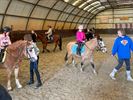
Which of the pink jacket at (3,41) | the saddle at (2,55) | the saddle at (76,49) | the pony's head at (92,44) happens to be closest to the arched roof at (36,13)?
the saddle at (76,49)

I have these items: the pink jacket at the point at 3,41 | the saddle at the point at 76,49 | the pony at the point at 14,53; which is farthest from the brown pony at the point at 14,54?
the saddle at the point at 76,49

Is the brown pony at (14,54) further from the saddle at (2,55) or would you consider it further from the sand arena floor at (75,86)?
the sand arena floor at (75,86)

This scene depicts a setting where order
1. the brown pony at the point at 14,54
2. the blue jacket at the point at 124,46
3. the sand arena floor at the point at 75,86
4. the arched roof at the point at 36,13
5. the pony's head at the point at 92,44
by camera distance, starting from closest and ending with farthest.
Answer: the sand arena floor at the point at 75,86
the brown pony at the point at 14,54
the blue jacket at the point at 124,46
the pony's head at the point at 92,44
the arched roof at the point at 36,13

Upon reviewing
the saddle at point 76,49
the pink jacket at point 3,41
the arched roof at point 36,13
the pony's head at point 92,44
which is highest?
the arched roof at point 36,13

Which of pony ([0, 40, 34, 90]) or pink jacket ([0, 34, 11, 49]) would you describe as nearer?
pony ([0, 40, 34, 90])

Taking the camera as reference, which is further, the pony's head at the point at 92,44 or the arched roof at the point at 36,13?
the arched roof at the point at 36,13

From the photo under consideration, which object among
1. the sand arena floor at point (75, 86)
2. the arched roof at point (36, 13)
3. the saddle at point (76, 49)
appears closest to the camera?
the sand arena floor at point (75, 86)

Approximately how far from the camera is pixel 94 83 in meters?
7.34

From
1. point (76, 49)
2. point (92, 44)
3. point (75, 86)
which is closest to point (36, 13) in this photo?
point (76, 49)

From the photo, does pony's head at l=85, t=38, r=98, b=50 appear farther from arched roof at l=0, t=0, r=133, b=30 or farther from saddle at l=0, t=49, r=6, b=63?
arched roof at l=0, t=0, r=133, b=30

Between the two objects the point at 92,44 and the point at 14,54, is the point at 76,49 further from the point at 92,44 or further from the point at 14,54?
the point at 14,54

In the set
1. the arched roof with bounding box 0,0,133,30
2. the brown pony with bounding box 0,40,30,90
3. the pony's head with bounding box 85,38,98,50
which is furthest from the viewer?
the arched roof with bounding box 0,0,133,30

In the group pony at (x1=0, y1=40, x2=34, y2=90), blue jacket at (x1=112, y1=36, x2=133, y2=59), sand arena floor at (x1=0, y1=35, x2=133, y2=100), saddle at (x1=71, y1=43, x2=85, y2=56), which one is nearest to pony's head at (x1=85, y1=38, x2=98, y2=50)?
saddle at (x1=71, y1=43, x2=85, y2=56)

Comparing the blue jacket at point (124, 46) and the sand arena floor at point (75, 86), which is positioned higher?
the blue jacket at point (124, 46)
